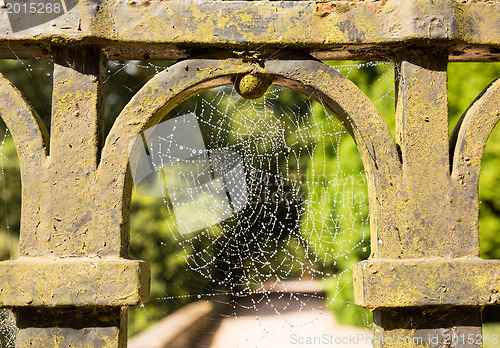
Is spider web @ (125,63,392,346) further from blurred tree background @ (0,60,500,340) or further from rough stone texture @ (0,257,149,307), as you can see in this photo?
rough stone texture @ (0,257,149,307)

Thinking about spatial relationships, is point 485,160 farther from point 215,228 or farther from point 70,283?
point 70,283

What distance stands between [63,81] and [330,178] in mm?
3771

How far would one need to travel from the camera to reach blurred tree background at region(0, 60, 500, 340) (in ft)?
13.7

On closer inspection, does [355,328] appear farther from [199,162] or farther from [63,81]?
[63,81]

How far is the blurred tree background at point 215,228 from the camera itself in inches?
164

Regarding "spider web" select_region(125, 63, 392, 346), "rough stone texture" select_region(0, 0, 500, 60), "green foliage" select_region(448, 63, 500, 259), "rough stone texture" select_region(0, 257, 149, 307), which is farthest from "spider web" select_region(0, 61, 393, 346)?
"rough stone texture" select_region(0, 257, 149, 307)

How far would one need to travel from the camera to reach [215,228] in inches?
259

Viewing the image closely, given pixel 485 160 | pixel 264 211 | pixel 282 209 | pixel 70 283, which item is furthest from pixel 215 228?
pixel 70 283

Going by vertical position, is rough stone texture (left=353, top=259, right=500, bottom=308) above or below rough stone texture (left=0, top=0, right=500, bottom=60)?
below

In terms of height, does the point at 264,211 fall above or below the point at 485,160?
below

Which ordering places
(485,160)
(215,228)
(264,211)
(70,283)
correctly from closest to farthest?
(70,283), (485,160), (264,211), (215,228)

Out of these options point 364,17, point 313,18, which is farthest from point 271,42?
point 364,17

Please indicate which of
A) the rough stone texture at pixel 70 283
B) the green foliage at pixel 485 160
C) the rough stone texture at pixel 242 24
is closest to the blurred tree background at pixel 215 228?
the green foliage at pixel 485 160

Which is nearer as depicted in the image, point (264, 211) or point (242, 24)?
point (242, 24)
